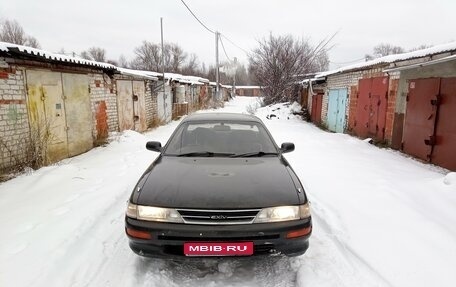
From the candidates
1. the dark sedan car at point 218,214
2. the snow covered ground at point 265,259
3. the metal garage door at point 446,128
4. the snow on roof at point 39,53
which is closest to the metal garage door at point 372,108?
the metal garage door at point 446,128

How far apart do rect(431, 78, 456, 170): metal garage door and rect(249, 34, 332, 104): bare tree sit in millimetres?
15472

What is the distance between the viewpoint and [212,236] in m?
2.29

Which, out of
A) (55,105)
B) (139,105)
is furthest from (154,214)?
(139,105)

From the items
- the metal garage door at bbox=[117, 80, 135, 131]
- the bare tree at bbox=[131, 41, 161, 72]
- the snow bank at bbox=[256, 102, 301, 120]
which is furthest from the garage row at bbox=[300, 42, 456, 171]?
the bare tree at bbox=[131, 41, 161, 72]

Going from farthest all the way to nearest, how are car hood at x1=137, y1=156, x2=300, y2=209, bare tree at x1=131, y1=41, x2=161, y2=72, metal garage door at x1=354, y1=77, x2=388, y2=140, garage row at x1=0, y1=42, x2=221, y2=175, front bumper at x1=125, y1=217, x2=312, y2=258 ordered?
1. bare tree at x1=131, y1=41, x2=161, y2=72
2. metal garage door at x1=354, y1=77, x2=388, y2=140
3. garage row at x1=0, y1=42, x2=221, y2=175
4. car hood at x1=137, y1=156, x2=300, y2=209
5. front bumper at x1=125, y1=217, x2=312, y2=258

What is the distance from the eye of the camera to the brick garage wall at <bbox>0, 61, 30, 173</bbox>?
18.1ft

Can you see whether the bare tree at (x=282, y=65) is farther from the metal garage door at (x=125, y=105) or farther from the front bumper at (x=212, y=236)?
the front bumper at (x=212, y=236)

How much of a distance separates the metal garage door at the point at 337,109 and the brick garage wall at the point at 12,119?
10858mm

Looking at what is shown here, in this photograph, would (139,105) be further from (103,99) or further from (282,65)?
(282,65)

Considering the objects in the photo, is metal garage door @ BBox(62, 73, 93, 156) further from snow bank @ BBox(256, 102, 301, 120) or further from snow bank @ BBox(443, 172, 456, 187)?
snow bank @ BBox(256, 102, 301, 120)

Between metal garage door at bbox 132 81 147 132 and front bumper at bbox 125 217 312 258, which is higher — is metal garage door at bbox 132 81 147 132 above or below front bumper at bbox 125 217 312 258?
above

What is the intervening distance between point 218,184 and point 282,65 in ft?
69.9

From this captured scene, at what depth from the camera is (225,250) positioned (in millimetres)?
2311

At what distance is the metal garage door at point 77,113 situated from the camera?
24.8 feet
